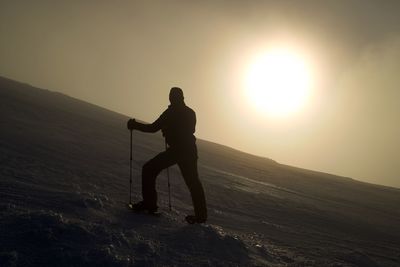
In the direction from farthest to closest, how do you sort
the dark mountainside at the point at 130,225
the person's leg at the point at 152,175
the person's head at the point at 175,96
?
the person's head at the point at 175,96, the person's leg at the point at 152,175, the dark mountainside at the point at 130,225

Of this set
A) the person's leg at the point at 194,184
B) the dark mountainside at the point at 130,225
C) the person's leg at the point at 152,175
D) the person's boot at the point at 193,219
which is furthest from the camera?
the person's leg at the point at 194,184

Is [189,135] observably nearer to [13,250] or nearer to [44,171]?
[44,171]

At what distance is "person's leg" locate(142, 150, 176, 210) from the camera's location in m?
6.83

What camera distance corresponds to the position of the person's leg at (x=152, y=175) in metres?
6.83

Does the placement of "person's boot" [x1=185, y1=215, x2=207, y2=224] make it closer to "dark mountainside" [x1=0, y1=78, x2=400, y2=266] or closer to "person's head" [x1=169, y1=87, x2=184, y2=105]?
"dark mountainside" [x1=0, y1=78, x2=400, y2=266]

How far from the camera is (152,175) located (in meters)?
7.02

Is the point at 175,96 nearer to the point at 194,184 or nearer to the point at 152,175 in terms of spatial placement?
the point at 152,175

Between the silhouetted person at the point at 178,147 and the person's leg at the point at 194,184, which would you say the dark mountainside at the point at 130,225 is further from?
the silhouetted person at the point at 178,147

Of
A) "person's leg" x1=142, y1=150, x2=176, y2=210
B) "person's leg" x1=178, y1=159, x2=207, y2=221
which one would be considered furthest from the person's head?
"person's leg" x1=178, y1=159, x2=207, y2=221

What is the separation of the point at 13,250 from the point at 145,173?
10.4ft

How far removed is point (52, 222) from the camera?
4.77 meters

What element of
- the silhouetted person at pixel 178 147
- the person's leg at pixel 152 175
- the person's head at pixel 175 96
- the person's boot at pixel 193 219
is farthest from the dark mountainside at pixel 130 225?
the person's head at pixel 175 96

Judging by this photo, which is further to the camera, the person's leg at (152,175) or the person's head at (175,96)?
the person's head at (175,96)

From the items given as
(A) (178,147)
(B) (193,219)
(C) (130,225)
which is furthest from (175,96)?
(C) (130,225)
